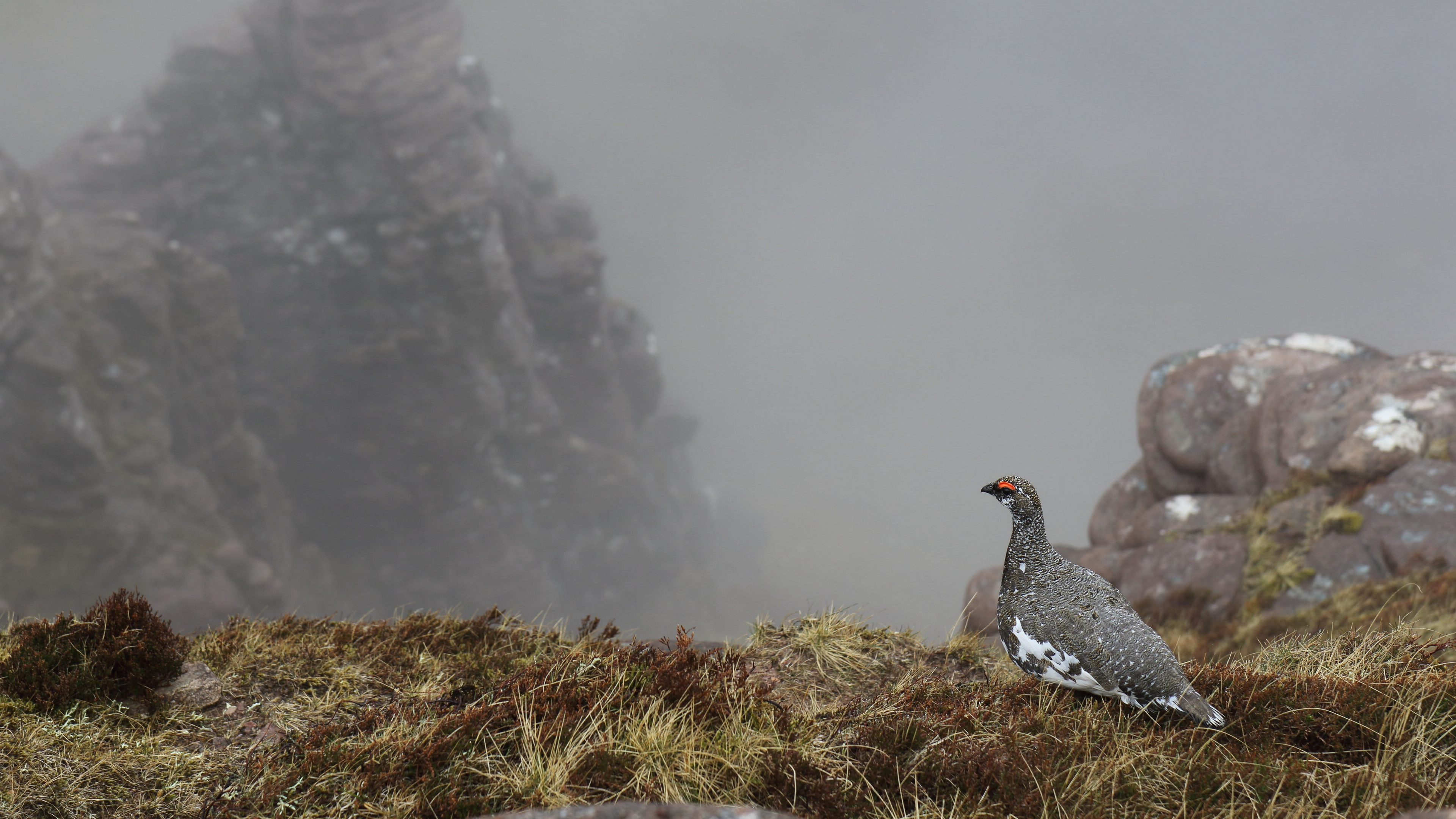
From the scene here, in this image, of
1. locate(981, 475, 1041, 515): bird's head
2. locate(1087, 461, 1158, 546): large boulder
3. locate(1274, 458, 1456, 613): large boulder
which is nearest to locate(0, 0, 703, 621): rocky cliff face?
locate(1087, 461, 1158, 546): large boulder

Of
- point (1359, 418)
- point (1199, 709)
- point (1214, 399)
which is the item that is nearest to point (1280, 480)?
point (1359, 418)

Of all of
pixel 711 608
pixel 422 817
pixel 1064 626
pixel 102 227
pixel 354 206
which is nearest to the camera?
pixel 422 817

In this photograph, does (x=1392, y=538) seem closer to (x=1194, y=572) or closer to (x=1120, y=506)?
(x=1194, y=572)

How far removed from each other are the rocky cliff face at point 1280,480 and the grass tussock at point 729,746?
5908 mm

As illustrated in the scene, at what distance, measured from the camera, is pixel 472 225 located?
204ft

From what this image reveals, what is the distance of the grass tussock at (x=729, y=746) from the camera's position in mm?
4016

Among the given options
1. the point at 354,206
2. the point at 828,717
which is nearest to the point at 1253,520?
the point at 828,717

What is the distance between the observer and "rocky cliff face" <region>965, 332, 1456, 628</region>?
10844 mm

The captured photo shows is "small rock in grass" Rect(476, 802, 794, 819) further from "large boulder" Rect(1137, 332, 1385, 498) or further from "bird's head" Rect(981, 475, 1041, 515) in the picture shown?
"large boulder" Rect(1137, 332, 1385, 498)

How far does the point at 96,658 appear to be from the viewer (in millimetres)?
5305

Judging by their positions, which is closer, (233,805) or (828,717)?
(233,805)

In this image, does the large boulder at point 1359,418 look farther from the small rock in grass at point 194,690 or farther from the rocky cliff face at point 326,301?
the rocky cliff face at point 326,301

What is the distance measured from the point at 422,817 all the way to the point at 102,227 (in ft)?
211

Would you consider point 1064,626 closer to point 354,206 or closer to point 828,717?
point 828,717
